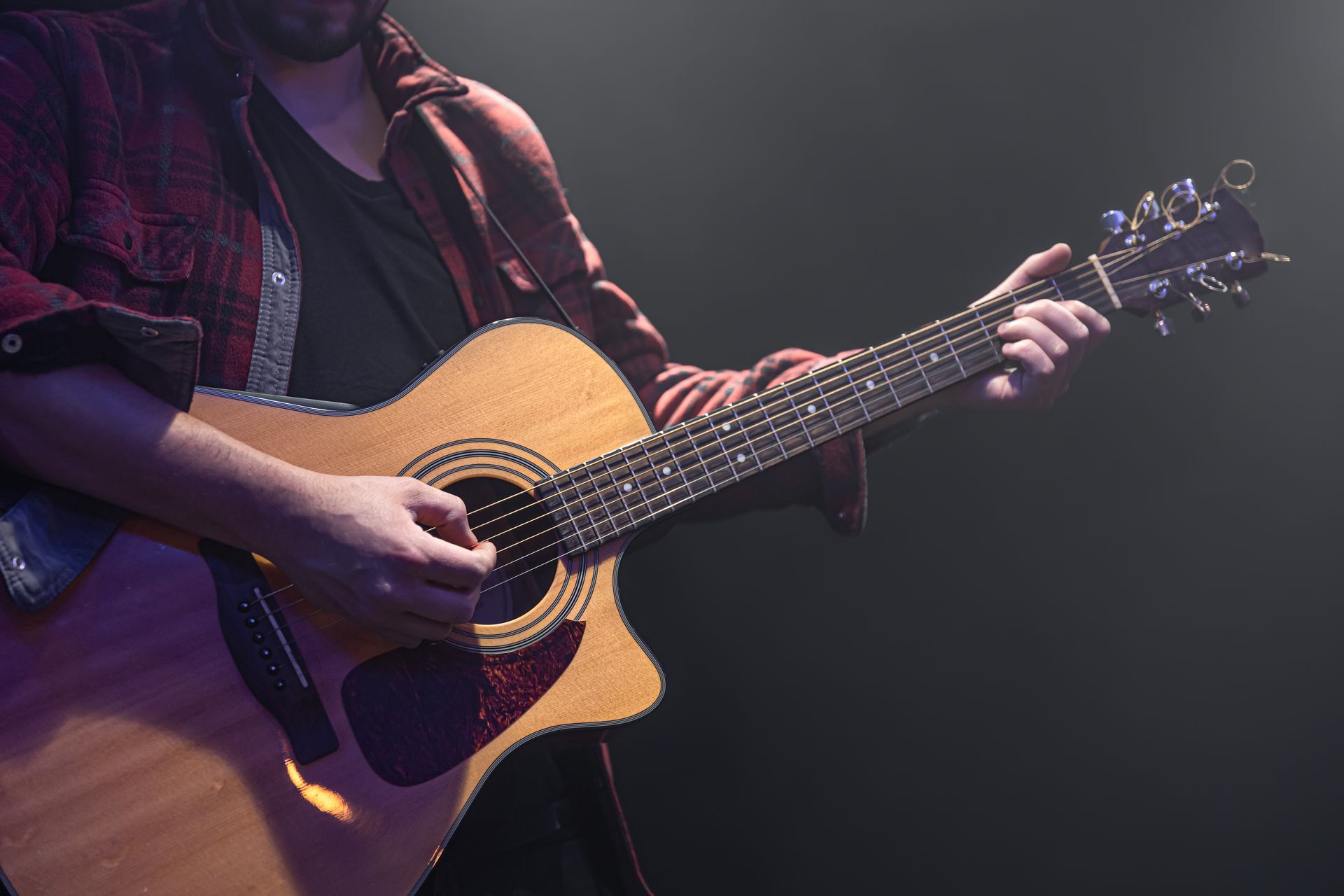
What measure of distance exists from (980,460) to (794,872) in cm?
90

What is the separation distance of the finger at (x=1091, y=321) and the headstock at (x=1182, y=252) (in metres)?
0.06

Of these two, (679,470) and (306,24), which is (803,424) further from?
(306,24)

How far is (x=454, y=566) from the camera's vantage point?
1.10 meters

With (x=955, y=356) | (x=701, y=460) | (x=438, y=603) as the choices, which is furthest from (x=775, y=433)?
(x=438, y=603)

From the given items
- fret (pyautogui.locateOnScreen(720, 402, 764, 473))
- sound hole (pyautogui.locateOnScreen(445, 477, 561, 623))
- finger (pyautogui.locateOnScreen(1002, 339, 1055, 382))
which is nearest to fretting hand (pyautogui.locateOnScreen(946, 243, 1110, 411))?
finger (pyautogui.locateOnScreen(1002, 339, 1055, 382))

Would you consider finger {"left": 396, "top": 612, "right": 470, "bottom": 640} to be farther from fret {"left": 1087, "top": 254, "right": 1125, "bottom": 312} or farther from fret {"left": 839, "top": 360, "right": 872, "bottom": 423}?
fret {"left": 1087, "top": 254, "right": 1125, "bottom": 312}

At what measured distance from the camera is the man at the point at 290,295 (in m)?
1.06

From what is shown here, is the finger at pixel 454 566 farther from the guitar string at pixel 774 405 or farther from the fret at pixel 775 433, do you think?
the fret at pixel 775 433

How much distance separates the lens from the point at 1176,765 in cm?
174

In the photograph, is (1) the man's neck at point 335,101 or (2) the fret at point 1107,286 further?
(2) the fret at point 1107,286

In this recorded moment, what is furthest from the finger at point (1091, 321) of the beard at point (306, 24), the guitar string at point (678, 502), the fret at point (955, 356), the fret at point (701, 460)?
the beard at point (306, 24)

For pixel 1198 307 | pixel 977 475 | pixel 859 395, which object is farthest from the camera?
pixel 977 475

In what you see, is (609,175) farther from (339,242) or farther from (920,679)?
(920,679)

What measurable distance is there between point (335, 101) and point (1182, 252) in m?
1.50
